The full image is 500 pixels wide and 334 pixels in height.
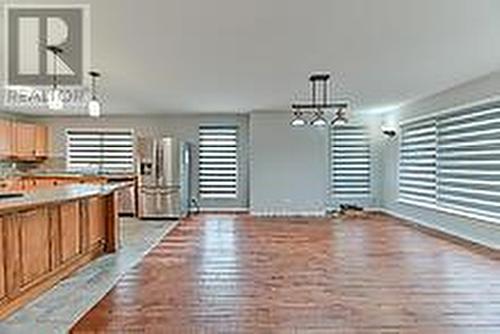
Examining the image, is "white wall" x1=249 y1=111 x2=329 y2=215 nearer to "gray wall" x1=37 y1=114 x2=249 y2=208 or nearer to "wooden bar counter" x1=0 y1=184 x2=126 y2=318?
"gray wall" x1=37 y1=114 x2=249 y2=208

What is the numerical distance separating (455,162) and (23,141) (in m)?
8.32

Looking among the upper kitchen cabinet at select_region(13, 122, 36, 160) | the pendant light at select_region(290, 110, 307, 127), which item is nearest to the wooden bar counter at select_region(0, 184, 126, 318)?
the pendant light at select_region(290, 110, 307, 127)

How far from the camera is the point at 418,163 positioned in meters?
9.99

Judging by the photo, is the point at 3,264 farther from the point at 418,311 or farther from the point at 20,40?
the point at 418,311

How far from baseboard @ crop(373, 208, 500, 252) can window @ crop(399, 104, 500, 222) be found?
338 mm

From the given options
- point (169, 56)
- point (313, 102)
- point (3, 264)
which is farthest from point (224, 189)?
point (3, 264)

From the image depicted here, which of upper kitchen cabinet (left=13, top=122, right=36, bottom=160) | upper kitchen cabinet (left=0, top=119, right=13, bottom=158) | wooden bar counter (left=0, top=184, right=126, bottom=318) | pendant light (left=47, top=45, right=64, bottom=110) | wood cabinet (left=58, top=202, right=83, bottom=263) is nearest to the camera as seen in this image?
wooden bar counter (left=0, top=184, right=126, bottom=318)

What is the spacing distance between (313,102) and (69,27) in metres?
5.41

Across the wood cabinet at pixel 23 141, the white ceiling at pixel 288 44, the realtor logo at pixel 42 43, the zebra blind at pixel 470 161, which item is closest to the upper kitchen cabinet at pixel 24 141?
the wood cabinet at pixel 23 141

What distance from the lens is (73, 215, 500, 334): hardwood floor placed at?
12.8 feet

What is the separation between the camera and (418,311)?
417cm

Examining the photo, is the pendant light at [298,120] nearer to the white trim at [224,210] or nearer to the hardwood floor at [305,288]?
the hardwood floor at [305,288]

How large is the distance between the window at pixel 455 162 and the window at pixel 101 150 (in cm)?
615

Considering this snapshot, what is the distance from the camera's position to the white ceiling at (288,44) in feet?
13.3
